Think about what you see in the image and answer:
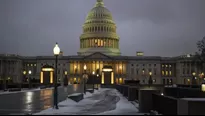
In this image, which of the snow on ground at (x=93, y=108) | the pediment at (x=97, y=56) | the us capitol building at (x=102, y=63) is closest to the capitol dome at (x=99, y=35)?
the us capitol building at (x=102, y=63)

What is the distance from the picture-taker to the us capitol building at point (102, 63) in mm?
164750

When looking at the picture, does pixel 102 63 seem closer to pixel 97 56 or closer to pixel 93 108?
pixel 97 56

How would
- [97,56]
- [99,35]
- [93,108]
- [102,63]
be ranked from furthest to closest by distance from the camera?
1. [99,35]
2. [102,63]
3. [97,56]
4. [93,108]

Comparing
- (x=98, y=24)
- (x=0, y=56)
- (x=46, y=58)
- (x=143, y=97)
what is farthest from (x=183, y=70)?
(x=143, y=97)

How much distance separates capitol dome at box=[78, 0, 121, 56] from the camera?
179000 millimetres

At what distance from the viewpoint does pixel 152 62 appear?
17225 centimetres

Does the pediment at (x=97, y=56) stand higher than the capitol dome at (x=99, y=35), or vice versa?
the capitol dome at (x=99, y=35)

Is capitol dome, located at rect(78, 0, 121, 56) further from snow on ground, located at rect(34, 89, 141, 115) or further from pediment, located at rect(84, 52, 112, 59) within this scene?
snow on ground, located at rect(34, 89, 141, 115)

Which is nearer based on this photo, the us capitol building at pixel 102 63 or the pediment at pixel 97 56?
the us capitol building at pixel 102 63

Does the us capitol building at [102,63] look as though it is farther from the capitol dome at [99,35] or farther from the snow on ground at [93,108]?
the snow on ground at [93,108]

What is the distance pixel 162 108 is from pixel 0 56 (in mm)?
147486

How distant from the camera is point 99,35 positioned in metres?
180

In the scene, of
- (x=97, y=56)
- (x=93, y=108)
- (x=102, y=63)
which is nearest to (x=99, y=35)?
(x=97, y=56)

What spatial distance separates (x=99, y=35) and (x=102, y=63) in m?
19.1
